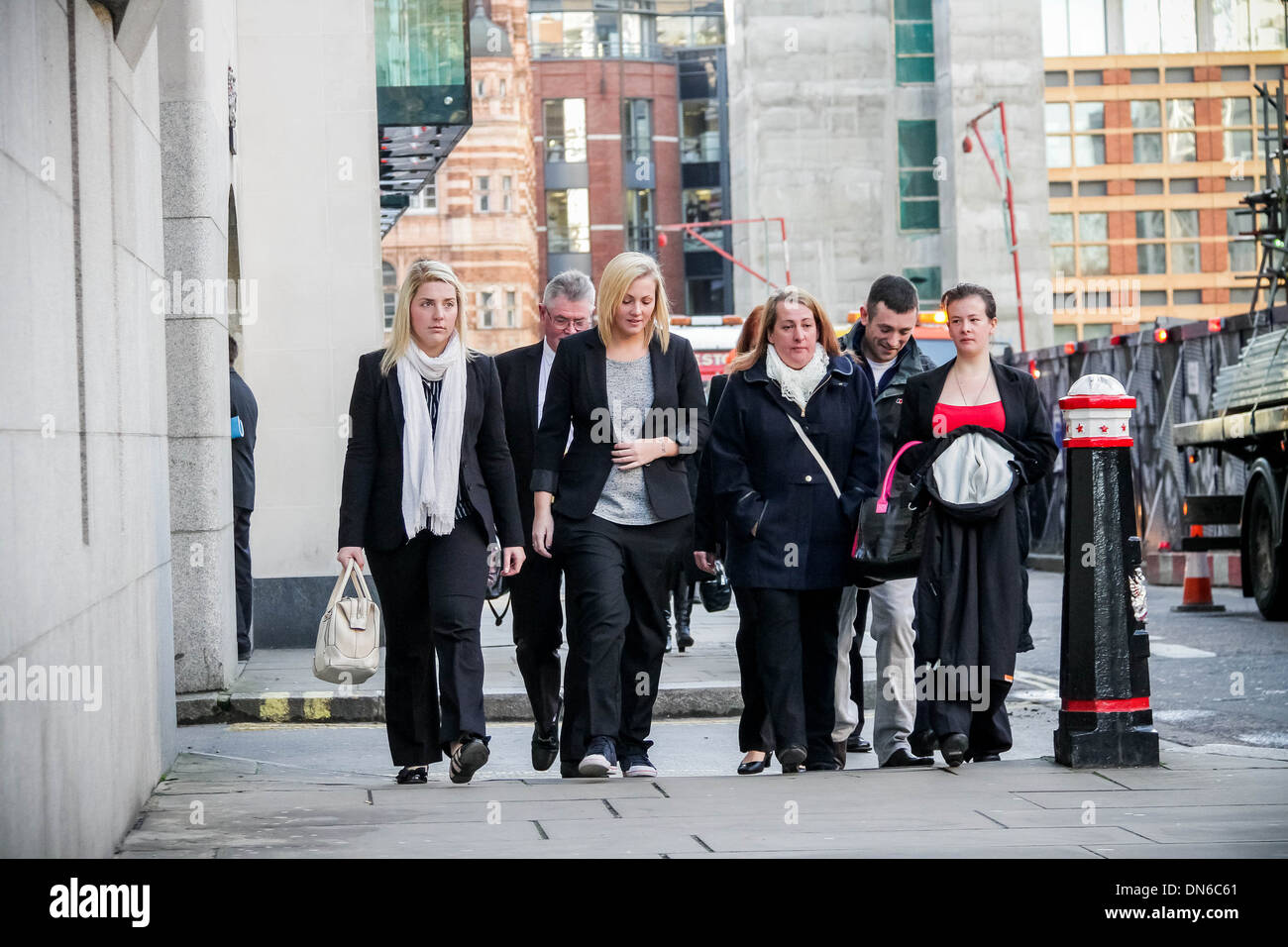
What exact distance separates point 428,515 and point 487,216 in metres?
64.8

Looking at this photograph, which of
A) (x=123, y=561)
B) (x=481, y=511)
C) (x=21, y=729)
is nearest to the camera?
(x=21, y=729)

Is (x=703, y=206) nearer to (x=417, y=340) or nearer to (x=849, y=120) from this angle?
(x=849, y=120)

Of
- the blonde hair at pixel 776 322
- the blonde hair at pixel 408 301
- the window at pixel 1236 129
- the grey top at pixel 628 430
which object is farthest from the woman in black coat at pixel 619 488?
the window at pixel 1236 129

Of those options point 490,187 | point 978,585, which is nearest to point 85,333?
point 978,585

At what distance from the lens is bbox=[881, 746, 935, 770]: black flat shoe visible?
7676 mm

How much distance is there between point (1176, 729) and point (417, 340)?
4.67m

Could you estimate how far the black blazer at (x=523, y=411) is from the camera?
8016mm

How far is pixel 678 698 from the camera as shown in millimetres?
10352

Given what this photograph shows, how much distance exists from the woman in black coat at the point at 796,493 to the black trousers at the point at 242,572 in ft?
17.5

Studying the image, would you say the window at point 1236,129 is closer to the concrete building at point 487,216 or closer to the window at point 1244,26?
the window at point 1244,26

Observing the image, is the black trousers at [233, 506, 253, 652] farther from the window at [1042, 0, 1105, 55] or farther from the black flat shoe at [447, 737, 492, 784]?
the window at [1042, 0, 1105, 55]

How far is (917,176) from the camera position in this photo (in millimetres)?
59656

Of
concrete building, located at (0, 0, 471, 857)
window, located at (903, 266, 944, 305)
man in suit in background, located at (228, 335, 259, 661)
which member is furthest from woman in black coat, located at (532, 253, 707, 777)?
window, located at (903, 266, 944, 305)
